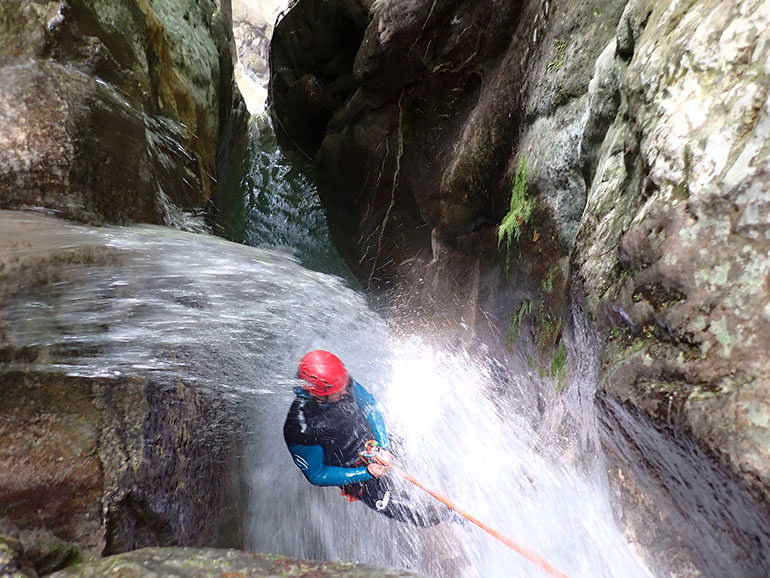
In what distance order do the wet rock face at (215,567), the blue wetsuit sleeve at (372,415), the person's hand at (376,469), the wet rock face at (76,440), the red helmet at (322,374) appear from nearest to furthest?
the wet rock face at (215,567)
the wet rock face at (76,440)
the person's hand at (376,469)
the red helmet at (322,374)
the blue wetsuit sleeve at (372,415)

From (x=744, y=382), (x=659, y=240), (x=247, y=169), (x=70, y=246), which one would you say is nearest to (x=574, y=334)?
(x=659, y=240)

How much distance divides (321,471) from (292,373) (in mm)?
2091

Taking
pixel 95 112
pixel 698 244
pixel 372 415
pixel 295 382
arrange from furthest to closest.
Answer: pixel 295 382 < pixel 372 415 < pixel 95 112 < pixel 698 244

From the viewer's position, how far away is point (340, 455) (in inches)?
144

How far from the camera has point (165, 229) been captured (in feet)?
15.1

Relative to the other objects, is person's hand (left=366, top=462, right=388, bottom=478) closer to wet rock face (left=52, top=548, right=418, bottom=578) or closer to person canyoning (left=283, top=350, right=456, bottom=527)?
person canyoning (left=283, top=350, right=456, bottom=527)

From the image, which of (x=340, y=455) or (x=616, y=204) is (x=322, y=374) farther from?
(x=616, y=204)

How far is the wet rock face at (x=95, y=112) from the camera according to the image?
333 centimetres

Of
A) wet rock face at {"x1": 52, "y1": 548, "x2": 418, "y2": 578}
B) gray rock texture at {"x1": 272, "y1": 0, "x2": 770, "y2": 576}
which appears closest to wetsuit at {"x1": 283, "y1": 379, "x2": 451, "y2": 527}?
wet rock face at {"x1": 52, "y1": 548, "x2": 418, "y2": 578}

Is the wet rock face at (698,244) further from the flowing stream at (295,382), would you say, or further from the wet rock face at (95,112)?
the wet rock face at (95,112)

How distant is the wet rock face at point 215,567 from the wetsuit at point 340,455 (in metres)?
1.58

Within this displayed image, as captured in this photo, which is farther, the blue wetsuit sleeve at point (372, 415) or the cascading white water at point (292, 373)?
the blue wetsuit sleeve at point (372, 415)

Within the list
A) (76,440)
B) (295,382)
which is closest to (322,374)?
(295,382)

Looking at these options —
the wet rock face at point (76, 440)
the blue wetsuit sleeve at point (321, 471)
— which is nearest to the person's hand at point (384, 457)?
the blue wetsuit sleeve at point (321, 471)
